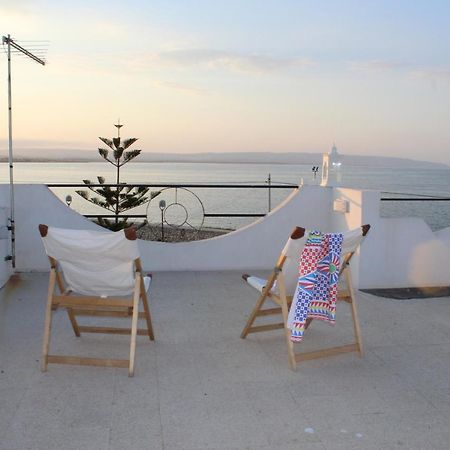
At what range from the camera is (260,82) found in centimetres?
1288

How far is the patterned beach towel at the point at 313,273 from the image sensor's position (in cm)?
302

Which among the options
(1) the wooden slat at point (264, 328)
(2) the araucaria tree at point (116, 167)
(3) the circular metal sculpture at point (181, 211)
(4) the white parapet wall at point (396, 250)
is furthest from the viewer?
(2) the araucaria tree at point (116, 167)

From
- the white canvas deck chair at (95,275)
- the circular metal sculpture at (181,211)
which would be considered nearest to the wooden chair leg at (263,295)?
the white canvas deck chair at (95,275)

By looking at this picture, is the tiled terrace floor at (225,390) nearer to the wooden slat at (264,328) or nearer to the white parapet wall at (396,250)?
the wooden slat at (264,328)

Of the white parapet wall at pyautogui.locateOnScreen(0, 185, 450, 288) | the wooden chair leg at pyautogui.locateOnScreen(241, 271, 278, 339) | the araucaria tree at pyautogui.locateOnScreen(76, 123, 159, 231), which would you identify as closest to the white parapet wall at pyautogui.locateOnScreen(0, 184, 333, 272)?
the white parapet wall at pyautogui.locateOnScreen(0, 185, 450, 288)

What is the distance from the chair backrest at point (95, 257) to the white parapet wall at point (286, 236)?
2157 millimetres

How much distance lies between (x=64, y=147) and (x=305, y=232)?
1812 cm

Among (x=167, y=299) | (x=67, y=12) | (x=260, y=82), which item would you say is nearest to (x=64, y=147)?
(x=260, y=82)

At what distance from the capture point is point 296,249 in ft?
9.91

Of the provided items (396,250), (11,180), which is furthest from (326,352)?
(11,180)

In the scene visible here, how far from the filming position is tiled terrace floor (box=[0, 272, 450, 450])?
227 cm

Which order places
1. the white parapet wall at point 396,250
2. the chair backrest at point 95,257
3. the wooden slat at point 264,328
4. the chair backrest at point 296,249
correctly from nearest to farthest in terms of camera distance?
the chair backrest at point 95,257 → the chair backrest at point 296,249 → the wooden slat at point 264,328 → the white parapet wall at point 396,250

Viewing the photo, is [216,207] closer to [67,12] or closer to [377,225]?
[67,12]

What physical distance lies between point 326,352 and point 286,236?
2.72m
